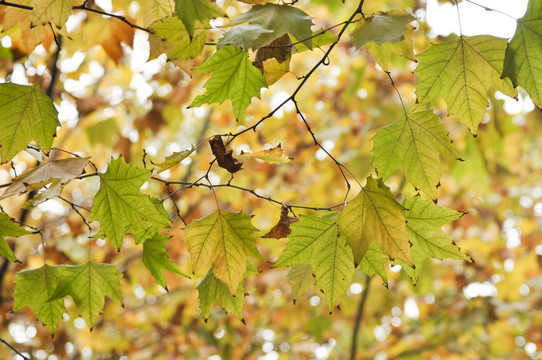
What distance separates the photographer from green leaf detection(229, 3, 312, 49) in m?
0.91

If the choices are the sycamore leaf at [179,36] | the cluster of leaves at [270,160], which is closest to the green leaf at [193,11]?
the cluster of leaves at [270,160]

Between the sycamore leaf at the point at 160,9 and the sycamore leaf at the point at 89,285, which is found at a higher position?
the sycamore leaf at the point at 160,9

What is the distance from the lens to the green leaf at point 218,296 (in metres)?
1.27

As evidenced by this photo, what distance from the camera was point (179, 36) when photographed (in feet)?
3.42

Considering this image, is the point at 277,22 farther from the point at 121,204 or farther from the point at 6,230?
the point at 6,230

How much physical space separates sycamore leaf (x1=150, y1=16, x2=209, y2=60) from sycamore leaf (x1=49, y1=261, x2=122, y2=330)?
0.61m

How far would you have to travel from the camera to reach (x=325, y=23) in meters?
5.69

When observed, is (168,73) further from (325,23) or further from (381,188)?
(381,188)

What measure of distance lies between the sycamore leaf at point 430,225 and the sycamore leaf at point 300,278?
0.27 m

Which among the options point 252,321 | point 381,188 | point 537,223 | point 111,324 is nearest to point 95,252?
point 111,324

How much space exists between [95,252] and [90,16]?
2755mm

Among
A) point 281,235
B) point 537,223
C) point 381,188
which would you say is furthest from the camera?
point 537,223

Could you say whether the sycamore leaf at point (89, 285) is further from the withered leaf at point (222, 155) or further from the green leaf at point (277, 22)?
the green leaf at point (277, 22)

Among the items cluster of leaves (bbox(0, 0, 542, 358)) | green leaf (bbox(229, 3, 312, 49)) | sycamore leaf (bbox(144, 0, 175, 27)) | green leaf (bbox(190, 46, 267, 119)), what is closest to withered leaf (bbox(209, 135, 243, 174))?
cluster of leaves (bbox(0, 0, 542, 358))
